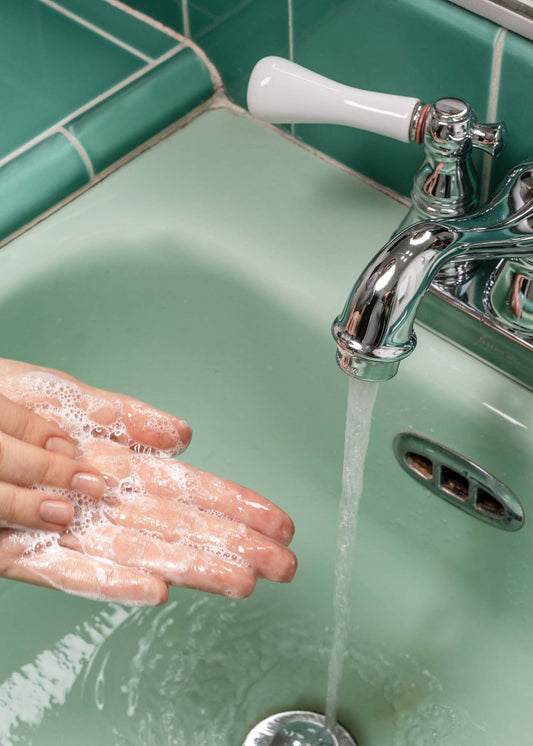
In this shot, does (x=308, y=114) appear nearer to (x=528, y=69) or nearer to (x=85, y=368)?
(x=528, y=69)

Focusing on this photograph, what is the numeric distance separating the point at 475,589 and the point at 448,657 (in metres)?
0.05

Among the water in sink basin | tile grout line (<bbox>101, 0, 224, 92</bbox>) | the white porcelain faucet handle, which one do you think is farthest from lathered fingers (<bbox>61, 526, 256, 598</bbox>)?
tile grout line (<bbox>101, 0, 224, 92</bbox>)

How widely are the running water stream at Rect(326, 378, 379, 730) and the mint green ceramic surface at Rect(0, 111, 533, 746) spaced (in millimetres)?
36

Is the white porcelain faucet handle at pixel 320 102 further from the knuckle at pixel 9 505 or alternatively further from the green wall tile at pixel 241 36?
the knuckle at pixel 9 505

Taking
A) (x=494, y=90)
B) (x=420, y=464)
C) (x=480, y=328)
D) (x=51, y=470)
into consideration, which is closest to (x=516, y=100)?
(x=494, y=90)

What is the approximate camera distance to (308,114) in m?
0.60

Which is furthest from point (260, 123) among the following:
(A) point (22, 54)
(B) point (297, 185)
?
(A) point (22, 54)

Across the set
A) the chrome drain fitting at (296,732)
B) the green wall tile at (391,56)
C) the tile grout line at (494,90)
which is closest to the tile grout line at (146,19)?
the green wall tile at (391,56)

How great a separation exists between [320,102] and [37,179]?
0.68 ft

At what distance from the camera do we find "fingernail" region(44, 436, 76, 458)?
22.6 inches

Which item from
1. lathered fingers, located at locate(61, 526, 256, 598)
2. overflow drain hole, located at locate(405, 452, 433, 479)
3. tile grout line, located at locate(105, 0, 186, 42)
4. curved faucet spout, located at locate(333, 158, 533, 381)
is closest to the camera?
curved faucet spout, located at locate(333, 158, 533, 381)

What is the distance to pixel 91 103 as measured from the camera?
73 cm

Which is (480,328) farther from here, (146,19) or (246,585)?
(146,19)

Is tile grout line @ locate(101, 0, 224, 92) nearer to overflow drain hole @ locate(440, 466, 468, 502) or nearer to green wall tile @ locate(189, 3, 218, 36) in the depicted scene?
green wall tile @ locate(189, 3, 218, 36)
